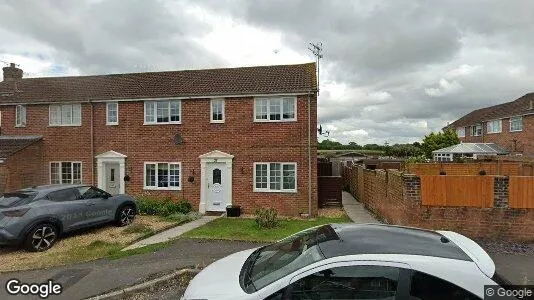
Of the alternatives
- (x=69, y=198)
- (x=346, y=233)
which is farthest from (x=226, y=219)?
(x=346, y=233)

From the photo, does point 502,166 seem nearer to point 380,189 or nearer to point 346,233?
point 380,189

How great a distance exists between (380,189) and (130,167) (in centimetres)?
1085

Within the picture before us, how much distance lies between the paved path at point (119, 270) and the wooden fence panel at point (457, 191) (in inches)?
187

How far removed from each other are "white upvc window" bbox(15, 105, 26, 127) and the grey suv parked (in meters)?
9.01

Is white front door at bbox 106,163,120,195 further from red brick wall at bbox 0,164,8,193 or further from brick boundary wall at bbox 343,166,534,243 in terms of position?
brick boundary wall at bbox 343,166,534,243

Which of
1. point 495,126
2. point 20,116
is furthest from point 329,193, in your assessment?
point 495,126

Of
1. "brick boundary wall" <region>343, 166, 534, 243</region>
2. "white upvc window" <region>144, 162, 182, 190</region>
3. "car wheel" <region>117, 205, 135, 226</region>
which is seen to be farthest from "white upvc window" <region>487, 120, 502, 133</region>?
"car wheel" <region>117, 205, 135, 226</region>

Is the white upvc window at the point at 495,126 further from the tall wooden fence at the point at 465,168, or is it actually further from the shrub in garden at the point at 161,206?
→ the shrub in garden at the point at 161,206

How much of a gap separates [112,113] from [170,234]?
26.9 feet

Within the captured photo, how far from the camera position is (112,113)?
55.4 feet

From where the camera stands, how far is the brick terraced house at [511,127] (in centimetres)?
2991

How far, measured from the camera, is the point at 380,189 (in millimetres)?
13109

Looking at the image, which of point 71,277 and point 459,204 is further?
point 459,204

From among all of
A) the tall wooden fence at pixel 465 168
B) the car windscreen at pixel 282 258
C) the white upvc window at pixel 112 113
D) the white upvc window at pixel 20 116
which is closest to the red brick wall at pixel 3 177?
the white upvc window at pixel 20 116
